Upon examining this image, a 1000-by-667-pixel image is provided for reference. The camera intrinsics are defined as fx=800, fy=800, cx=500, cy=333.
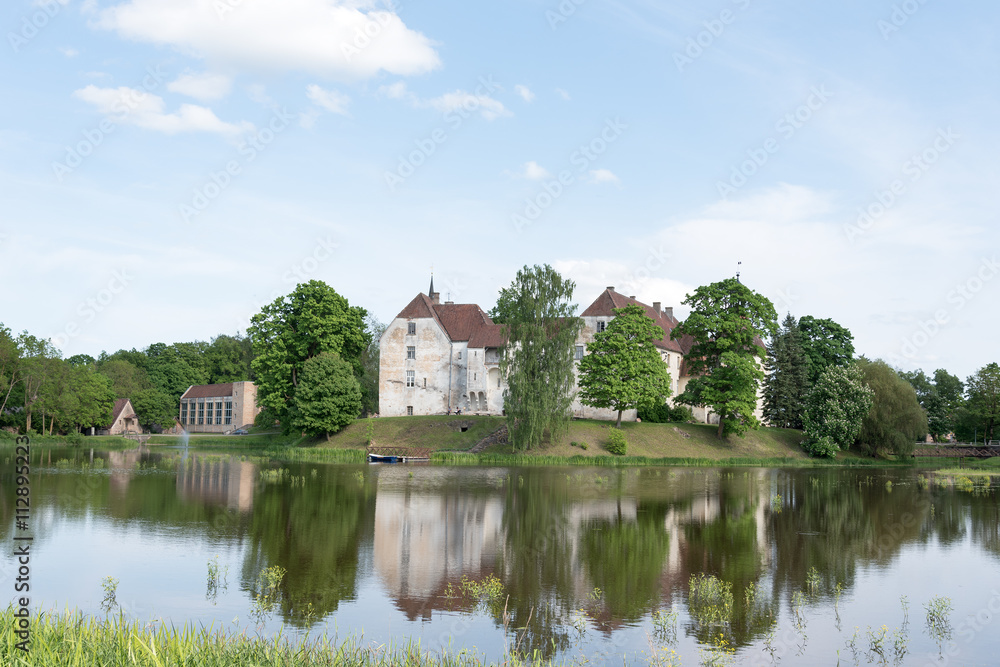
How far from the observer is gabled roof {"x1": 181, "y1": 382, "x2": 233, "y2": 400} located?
10519 cm

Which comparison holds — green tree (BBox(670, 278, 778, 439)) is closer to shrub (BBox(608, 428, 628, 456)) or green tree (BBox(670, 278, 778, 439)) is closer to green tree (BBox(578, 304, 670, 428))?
green tree (BBox(578, 304, 670, 428))

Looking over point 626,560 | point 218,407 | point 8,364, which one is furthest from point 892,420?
point 218,407

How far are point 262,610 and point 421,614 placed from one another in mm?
2548

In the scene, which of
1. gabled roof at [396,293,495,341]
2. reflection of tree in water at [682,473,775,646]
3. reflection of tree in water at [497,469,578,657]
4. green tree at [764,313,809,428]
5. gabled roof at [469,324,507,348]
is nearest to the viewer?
reflection of tree in water at [497,469,578,657]

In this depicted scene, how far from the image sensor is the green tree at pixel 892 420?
61.8 m

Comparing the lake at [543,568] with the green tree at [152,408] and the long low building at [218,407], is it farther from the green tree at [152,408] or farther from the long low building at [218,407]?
the green tree at [152,408]

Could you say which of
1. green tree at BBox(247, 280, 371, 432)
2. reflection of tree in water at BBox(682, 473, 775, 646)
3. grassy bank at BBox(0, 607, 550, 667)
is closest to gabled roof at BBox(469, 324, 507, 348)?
green tree at BBox(247, 280, 371, 432)

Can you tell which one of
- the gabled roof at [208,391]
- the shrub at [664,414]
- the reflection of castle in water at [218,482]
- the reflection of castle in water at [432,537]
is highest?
the gabled roof at [208,391]

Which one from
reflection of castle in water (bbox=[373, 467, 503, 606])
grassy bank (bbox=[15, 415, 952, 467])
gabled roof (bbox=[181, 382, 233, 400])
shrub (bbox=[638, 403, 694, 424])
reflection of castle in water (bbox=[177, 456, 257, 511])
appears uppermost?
gabled roof (bbox=[181, 382, 233, 400])

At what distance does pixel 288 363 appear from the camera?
65.4m

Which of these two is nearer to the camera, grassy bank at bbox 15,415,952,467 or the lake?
the lake

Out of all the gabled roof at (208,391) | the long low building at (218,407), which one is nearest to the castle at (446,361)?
the long low building at (218,407)

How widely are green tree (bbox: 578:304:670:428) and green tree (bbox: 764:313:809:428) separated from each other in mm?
13789

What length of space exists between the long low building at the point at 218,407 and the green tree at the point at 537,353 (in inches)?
2057
